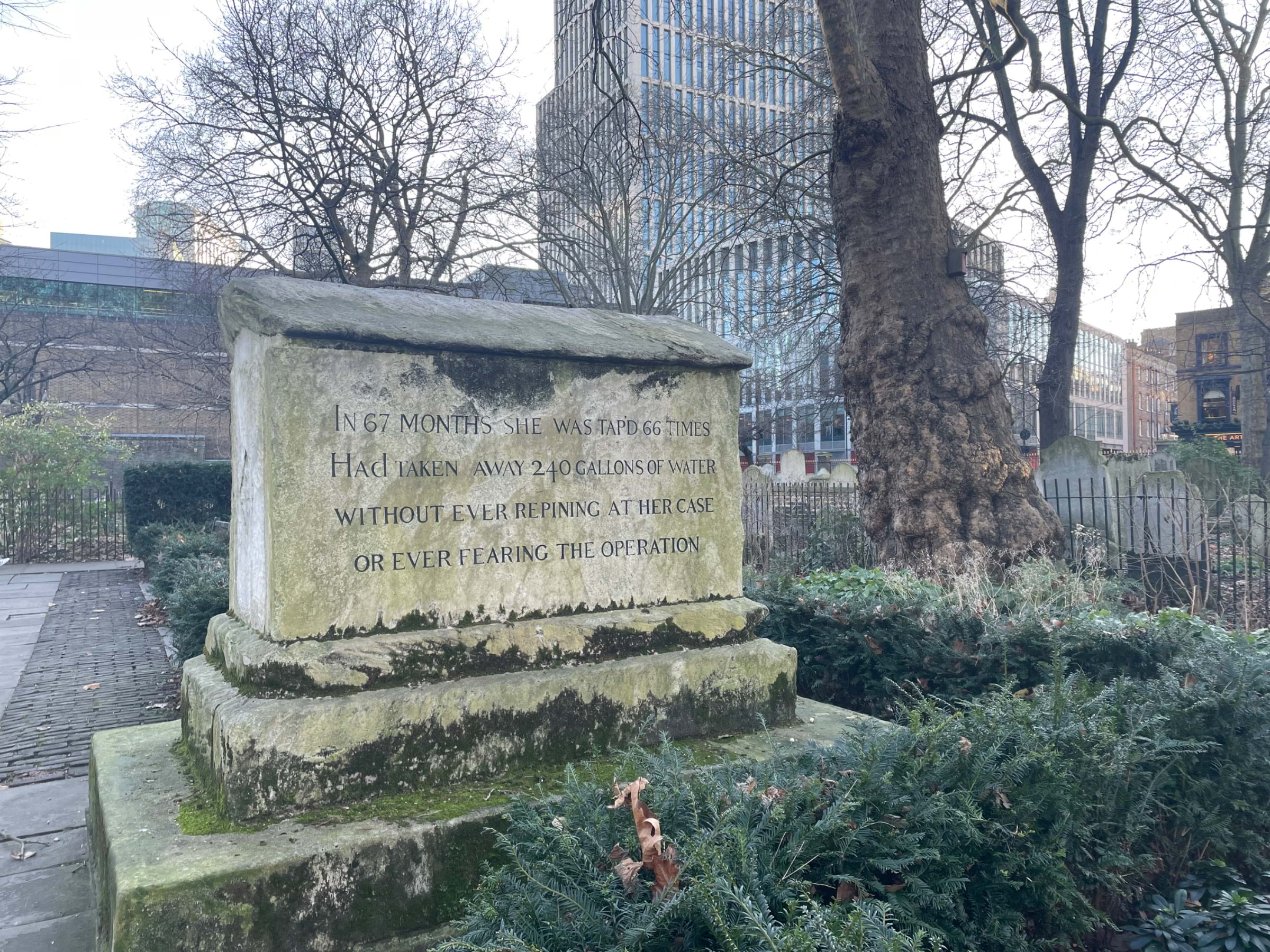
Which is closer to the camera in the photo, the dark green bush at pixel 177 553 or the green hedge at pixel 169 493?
the dark green bush at pixel 177 553

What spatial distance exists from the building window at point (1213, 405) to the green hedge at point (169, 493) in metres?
41.8

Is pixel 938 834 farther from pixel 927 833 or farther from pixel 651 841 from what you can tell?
pixel 651 841

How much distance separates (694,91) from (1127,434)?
3234 inches

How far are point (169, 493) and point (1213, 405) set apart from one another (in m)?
44.4

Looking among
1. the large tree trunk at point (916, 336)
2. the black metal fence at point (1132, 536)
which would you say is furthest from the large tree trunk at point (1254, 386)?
the large tree trunk at point (916, 336)

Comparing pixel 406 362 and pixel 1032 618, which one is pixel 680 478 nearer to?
pixel 406 362

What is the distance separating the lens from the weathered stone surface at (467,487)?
9.84ft

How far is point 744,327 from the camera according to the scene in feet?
67.4

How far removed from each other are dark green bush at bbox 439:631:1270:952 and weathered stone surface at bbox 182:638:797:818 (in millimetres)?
345

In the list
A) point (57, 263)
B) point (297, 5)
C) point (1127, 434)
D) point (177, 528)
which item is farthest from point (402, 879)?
point (1127, 434)

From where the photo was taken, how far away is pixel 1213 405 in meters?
41.1

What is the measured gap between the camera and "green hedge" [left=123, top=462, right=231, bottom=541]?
17.1 metres

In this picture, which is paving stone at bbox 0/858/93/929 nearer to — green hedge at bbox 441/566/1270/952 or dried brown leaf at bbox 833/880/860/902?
green hedge at bbox 441/566/1270/952

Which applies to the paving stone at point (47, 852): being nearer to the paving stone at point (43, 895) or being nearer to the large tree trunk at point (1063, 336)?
the paving stone at point (43, 895)
